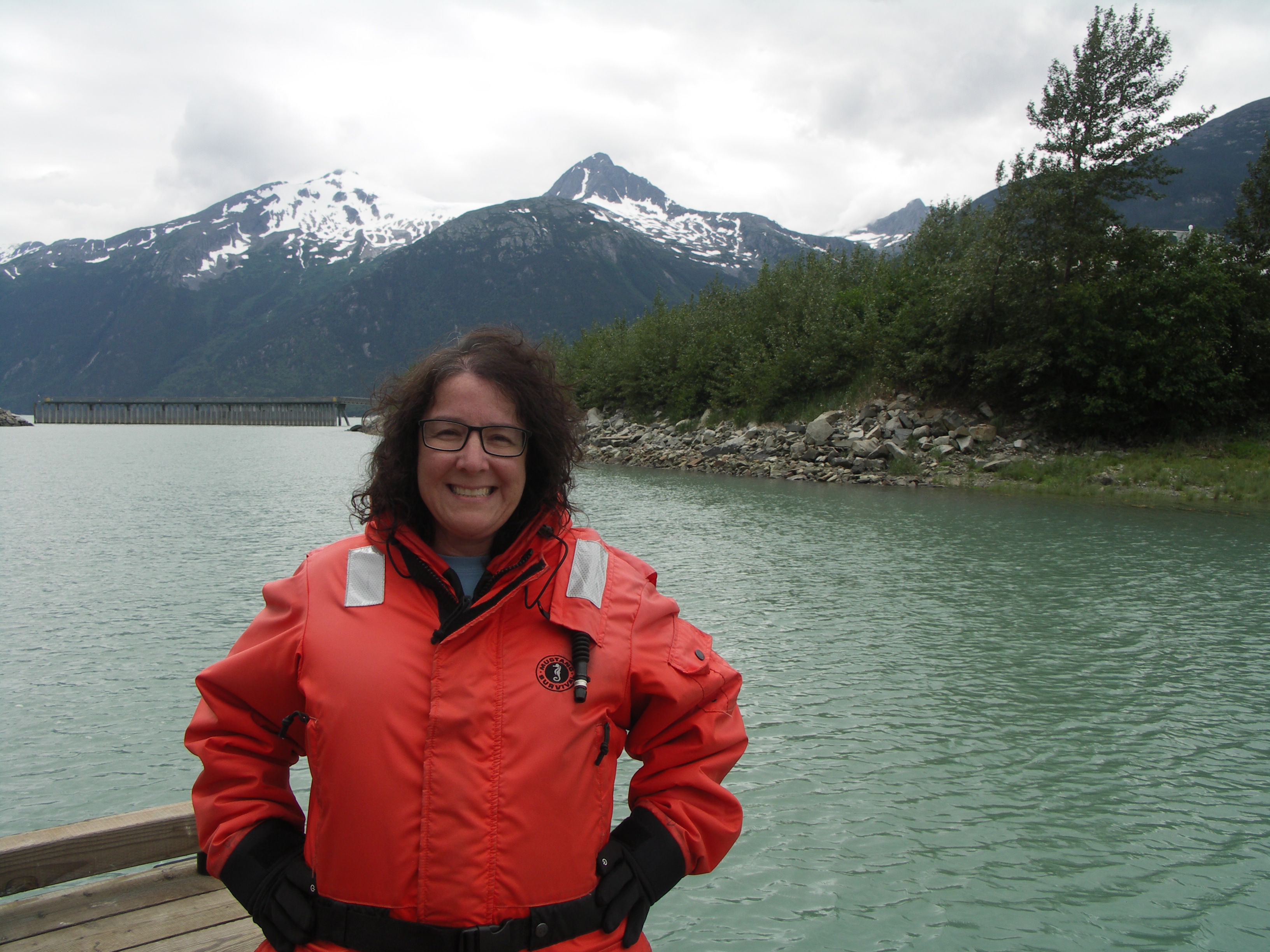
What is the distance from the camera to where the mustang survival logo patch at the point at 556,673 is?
→ 197cm

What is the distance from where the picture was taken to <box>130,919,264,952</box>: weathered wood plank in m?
2.80

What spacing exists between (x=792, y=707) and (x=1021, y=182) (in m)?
27.6

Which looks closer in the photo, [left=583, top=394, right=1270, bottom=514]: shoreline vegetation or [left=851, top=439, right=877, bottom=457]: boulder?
[left=583, top=394, right=1270, bottom=514]: shoreline vegetation

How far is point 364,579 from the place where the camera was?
80.3 inches

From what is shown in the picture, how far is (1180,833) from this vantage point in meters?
5.07

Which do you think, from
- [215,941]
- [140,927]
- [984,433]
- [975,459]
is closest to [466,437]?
[215,941]

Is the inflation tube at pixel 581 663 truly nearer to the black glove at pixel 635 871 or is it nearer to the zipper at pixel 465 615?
the zipper at pixel 465 615

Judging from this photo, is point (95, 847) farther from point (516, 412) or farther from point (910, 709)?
point (910, 709)

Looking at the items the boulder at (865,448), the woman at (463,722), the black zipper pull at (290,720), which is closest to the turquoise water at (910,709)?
the woman at (463,722)

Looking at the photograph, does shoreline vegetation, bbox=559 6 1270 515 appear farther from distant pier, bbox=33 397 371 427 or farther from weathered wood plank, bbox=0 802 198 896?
distant pier, bbox=33 397 371 427

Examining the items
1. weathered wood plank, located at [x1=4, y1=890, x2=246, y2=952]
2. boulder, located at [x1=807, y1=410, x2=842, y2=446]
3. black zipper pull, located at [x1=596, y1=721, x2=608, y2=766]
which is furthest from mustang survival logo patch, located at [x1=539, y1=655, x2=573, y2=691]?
boulder, located at [x1=807, y1=410, x2=842, y2=446]

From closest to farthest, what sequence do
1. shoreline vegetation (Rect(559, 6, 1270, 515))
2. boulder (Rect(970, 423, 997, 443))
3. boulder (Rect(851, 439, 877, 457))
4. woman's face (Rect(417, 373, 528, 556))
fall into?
1. woman's face (Rect(417, 373, 528, 556))
2. shoreline vegetation (Rect(559, 6, 1270, 515))
3. boulder (Rect(970, 423, 997, 443))
4. boulder (Rect(851, 439, 877, 457))

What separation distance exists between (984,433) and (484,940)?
3103 cm

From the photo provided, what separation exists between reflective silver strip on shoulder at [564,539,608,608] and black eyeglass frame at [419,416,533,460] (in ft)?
1.04
